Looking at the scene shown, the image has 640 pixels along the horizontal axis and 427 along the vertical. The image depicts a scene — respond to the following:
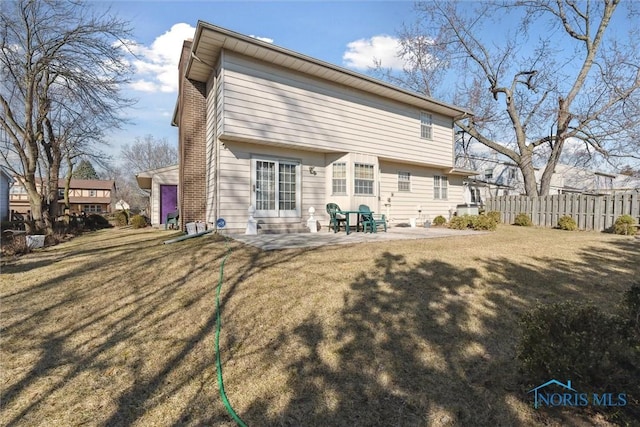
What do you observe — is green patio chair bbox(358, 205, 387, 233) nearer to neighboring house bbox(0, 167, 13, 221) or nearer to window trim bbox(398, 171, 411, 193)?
window trim bbox(398, 171, 411, 193)

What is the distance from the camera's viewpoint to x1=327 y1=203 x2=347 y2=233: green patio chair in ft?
31.9

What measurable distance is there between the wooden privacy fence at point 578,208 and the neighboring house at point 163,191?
A: 16939mm

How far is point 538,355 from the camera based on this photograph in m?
2.26

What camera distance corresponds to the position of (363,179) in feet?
35.9

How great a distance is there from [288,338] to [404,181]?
11.1 metres

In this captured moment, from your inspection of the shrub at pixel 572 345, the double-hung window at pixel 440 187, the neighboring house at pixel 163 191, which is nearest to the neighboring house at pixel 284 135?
the double-hung window at pixel 440 187

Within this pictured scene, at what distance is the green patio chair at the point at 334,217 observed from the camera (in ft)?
31.9

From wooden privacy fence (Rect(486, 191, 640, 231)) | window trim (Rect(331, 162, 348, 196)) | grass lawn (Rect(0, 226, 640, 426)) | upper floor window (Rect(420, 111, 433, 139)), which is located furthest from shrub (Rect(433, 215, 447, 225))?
grass lawn (Rect(0, 226, 640, 426))

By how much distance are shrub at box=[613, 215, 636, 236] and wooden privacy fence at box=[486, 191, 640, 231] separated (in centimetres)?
78

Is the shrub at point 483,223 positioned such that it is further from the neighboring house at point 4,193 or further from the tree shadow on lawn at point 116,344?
the neighboring house at point 4,193

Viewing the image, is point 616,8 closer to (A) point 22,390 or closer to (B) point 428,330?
(B) point 428,330

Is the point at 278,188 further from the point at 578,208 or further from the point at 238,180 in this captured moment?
the point at 578,208

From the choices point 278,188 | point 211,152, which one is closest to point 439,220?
point 278,188

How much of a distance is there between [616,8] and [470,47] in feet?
22.4
